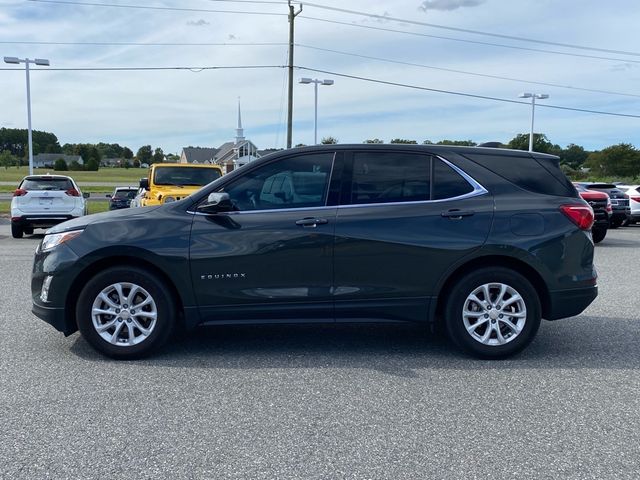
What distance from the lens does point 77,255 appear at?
520 centimetres

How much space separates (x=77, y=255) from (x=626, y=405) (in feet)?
14.3

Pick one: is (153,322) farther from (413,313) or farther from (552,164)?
(552,164)

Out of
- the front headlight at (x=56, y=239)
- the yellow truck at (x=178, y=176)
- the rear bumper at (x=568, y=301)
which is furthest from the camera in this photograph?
the yellow truck at (x=178, y=176)

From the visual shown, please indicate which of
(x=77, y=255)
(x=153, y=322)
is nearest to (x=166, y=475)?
(x=153, y=322)

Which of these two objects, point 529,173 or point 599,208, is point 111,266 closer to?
point 529,173

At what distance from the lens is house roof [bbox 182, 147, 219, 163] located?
90938 mm

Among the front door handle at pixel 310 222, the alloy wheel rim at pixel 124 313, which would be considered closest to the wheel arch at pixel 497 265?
the front door handle at pixel 310 222

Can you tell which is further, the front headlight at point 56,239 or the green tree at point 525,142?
the green tree at point 525,142

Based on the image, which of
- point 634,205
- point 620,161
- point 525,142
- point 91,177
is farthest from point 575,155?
point 634,205

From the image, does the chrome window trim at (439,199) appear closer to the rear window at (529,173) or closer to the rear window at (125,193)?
the rear window at (529,173)

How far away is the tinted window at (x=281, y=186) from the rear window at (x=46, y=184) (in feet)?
40.1

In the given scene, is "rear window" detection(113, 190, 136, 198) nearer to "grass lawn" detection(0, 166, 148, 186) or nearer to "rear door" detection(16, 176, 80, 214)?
"rear door" detection(16, 176, 80, 214)

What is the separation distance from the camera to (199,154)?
92.6m

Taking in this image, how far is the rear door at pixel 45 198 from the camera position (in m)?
15.8
